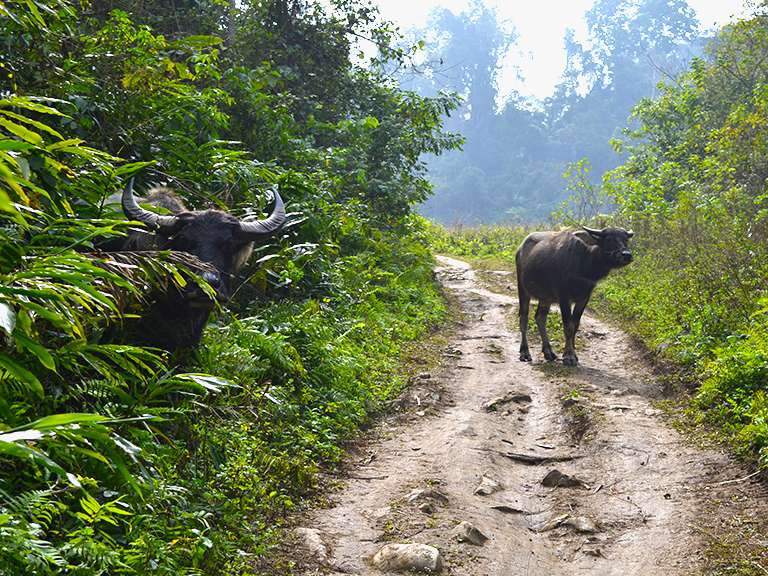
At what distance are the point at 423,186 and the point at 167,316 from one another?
1026 centimetres

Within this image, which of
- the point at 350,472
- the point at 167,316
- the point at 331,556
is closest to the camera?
the point at 331,556

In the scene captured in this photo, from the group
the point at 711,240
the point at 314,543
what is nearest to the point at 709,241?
the point at 711,240

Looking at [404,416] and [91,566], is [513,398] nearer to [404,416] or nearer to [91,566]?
[404,416]

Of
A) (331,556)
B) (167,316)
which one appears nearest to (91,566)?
(331,556)

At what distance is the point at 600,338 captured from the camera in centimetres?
1073

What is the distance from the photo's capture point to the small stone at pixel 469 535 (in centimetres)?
392

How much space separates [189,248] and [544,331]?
20.1 ft

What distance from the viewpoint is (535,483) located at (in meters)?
5.10

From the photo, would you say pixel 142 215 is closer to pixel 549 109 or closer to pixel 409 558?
pixel 409 558

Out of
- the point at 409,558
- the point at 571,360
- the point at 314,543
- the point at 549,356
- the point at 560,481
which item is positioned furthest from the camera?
the point at 549,356

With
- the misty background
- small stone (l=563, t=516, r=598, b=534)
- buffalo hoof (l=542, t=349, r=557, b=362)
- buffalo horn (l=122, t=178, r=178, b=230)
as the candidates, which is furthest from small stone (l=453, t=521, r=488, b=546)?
the misty background

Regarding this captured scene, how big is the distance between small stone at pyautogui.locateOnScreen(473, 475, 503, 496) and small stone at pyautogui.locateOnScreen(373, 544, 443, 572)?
1.14 meters

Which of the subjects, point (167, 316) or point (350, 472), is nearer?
point (167, 316)

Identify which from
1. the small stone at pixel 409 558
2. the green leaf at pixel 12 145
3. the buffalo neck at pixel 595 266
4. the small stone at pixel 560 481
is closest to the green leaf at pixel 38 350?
the green leaf at pixel 12 145
